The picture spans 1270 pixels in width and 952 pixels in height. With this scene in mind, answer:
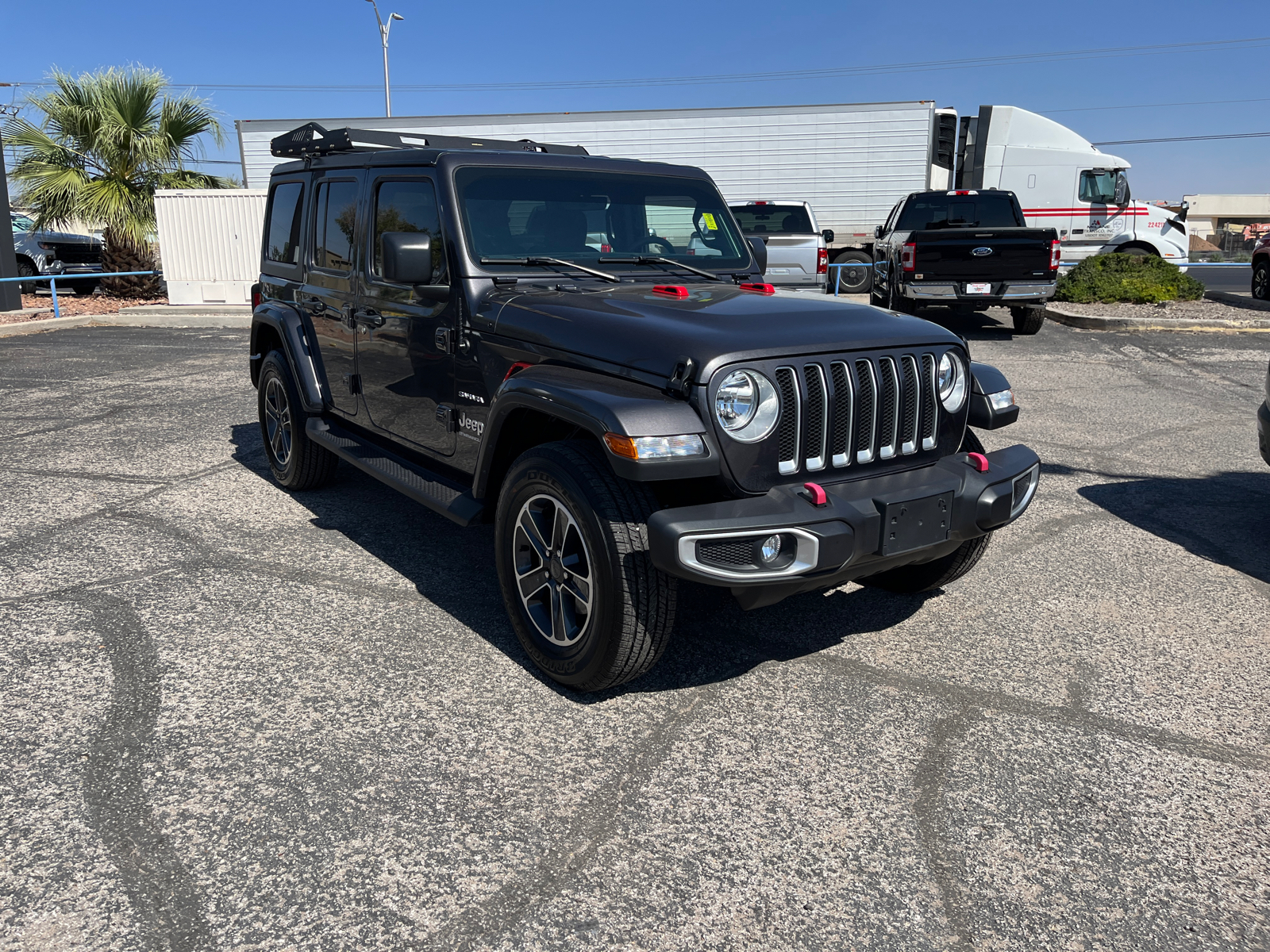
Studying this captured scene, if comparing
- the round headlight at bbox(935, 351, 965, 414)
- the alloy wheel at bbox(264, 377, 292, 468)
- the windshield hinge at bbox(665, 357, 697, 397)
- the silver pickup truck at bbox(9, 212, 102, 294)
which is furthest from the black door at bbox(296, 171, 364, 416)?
the silver pickup truck at bbox(9, 212, 102, 294)

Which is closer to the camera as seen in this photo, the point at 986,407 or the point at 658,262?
the point at 986,407

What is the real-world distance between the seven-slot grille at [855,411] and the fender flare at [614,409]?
32 centimetres

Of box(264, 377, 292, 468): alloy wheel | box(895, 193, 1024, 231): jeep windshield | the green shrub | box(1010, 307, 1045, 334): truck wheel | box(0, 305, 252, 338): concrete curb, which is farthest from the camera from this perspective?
the green shrub

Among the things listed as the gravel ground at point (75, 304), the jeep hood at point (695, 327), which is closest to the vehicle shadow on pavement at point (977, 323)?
the jeep hood at point (695, 327)

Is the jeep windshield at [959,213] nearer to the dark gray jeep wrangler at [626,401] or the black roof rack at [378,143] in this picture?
the black roof rack at [378,143]

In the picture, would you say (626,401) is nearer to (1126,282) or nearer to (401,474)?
(401,474)

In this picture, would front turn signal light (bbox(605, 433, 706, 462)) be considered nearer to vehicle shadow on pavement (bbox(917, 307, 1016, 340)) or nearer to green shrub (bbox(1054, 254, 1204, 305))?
vehicle shadow on pavement (bbox(917, 307, 1016, 340))

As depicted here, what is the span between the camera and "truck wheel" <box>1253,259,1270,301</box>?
17953mm

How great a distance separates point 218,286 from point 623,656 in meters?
17.7

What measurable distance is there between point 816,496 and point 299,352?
3619 mm

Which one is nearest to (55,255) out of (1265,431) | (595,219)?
(595,219)

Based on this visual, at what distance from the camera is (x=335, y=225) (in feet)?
17.1

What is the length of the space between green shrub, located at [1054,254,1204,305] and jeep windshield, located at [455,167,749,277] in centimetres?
1305

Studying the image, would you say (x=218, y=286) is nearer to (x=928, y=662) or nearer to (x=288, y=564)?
(x=288, y=564)
